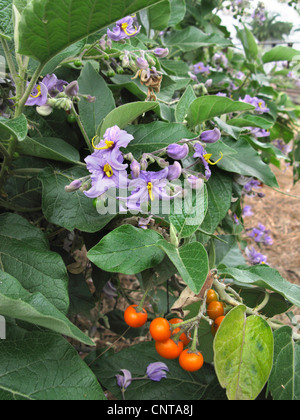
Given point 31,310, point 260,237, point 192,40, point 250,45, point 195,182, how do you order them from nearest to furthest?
1. point 31,310
2. point 195,182
3. point 192,40
4. point 250,45
5. point 260,237

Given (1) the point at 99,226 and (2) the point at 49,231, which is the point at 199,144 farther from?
(2) the point at 49,231

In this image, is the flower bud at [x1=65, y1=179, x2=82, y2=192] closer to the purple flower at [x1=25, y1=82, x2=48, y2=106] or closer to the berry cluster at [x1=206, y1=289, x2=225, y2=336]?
the purple flower at [x1=25, y1=82, x2=48, y2=106]

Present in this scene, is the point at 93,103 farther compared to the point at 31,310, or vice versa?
the point at 93,103

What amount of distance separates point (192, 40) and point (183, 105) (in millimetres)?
810

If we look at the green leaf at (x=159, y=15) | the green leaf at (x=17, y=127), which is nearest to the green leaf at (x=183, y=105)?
the green leaf at (x=17, y=127)

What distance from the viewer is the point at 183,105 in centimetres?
86

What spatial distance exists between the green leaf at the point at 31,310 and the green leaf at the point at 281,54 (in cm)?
140

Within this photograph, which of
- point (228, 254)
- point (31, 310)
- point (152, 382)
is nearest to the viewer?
point (31, 310)

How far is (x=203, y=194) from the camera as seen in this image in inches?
29.0

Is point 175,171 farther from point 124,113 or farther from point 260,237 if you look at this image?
point 260,237

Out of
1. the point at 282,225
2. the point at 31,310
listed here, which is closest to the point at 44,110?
the point at 31,310

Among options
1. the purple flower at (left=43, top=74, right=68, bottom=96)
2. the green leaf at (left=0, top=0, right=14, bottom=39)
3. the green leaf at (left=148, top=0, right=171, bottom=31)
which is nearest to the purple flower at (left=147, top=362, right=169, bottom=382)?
the purple flower at (left=43, top=74, right=68, bottom=96)

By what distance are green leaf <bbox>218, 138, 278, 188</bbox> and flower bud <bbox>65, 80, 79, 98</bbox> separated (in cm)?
36
